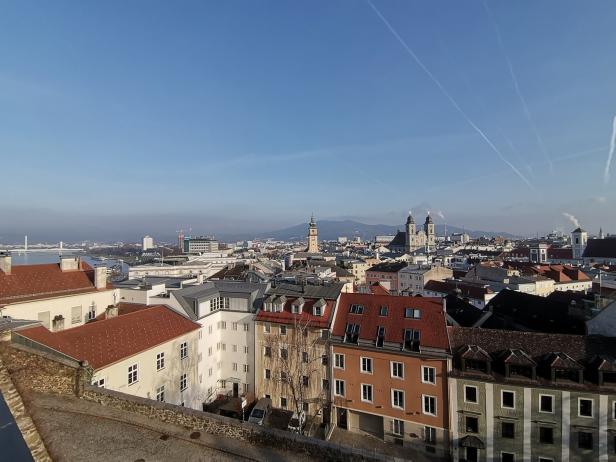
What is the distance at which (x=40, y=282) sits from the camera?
83.5ft

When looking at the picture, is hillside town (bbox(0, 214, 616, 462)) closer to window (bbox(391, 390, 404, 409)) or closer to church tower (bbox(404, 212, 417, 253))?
window (bbox(391, 390, 404, 409))

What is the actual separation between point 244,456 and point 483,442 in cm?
1799

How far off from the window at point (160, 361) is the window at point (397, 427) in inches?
694

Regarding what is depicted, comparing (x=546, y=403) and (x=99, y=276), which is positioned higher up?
(x=99, y=276)

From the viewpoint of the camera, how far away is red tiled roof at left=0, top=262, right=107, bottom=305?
23.2 m

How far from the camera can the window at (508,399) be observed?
68.9 ft

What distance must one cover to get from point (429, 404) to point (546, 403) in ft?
23.2

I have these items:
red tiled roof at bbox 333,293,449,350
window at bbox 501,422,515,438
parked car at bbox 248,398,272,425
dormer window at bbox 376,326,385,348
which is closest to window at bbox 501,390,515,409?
window at bbox 501,422,515,438

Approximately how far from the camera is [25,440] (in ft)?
31.5

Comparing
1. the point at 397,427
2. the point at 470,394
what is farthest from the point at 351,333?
the point at 470,394

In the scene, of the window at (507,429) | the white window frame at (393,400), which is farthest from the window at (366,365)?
the window at (507,429)

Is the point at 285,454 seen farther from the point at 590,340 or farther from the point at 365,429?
the point at 590,340

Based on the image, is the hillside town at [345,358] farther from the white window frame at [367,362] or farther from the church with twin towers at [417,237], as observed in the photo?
the church with twin towers at [417,237]

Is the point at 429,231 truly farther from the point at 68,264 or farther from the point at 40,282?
the point at 40,282
